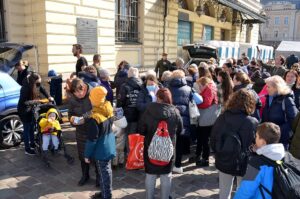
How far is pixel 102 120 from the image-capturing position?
3748mm

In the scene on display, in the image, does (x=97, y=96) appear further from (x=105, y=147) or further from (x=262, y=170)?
(x=262, y=170)

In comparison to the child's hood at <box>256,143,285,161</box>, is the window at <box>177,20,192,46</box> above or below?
above

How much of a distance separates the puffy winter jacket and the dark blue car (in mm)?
4691

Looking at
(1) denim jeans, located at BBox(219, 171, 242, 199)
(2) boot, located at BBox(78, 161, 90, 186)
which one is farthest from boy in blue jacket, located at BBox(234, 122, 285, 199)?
(2) boot, located at BBox(78, 161, 90, 186)

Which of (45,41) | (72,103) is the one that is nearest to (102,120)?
(72,103)

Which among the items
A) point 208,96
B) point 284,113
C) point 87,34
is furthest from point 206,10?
point 284,113

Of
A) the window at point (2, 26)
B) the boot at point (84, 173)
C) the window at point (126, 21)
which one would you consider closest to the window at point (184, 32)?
the window at point (126, 21)

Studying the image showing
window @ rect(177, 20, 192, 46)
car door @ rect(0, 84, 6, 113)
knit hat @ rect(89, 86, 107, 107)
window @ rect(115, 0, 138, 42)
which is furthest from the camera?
window @ rect(177, 20, 192, 46)

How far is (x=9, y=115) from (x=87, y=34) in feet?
16.8

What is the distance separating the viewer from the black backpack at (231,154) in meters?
3.32

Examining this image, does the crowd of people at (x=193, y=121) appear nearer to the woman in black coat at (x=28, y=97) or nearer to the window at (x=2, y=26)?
the woman in black coat at (x=28, y=97)

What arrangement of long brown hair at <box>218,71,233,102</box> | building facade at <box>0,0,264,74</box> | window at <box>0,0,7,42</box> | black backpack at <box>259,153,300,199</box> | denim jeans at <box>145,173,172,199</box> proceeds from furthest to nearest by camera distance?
building facade at <box>0,0,264,74</box> < window at <box>0,0,7,42</box> < long brown hair at <box>218,71,233,102</box> < denim jeans at <box>145,173,172,199</box> < black backpack at <box>259,153,300,199</box>

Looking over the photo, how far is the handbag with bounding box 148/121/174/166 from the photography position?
3619 millimetres

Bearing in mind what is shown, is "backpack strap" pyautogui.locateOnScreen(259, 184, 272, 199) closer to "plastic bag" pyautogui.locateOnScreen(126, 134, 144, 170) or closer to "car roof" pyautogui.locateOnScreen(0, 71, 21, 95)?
"plastic bag" pyautogui.locateOnScreen(126, 134, 144, 170)
